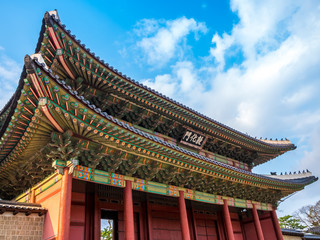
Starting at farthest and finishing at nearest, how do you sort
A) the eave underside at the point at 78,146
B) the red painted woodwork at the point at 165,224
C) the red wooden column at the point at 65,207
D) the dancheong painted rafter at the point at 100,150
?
the red painted woodwork at the point at 165,224
the dancheong painted rafter at the point at 100,150
the red wooden column at the point at 65,207
the eave underside at the point at 78,146

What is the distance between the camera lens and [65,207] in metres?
7.31

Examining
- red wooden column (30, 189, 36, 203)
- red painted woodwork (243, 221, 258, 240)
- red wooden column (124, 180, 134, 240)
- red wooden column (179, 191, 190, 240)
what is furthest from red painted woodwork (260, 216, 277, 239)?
red wooden column (30, 189, 36, 203)

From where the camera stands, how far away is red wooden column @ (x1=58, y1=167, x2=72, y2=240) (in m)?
7.03

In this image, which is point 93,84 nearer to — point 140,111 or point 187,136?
point 140,111

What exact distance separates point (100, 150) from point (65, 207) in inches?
79.6

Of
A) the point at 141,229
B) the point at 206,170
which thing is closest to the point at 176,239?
the point at 141,229

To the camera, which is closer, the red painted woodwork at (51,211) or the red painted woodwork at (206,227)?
the red painted woodwork at (51,211)

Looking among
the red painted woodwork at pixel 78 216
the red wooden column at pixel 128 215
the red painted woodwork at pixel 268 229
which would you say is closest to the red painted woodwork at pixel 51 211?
the red painted woodwork at pixel 78 216

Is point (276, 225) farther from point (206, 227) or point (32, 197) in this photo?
point (32, 197)

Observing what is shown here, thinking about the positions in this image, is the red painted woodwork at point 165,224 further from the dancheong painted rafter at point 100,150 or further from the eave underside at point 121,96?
the eave underside at point 121,96

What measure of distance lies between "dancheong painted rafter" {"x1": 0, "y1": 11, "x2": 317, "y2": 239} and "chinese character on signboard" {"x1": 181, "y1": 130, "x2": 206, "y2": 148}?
0.06 meters

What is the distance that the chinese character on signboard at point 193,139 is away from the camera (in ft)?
50.5

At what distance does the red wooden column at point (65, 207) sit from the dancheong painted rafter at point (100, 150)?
26mm

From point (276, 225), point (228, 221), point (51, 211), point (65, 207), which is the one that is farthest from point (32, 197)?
point (276, 225)
